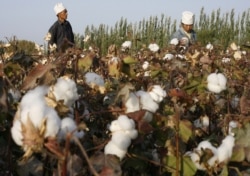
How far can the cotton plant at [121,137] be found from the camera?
1076 mm

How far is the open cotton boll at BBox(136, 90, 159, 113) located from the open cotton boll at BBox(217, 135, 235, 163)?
0.60ft

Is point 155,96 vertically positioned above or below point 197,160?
above

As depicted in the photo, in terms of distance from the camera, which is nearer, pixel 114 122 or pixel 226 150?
pixel 114 122

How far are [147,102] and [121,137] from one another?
7.5 inches

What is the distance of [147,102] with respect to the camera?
124 cm

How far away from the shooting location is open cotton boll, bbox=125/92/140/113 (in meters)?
1.19

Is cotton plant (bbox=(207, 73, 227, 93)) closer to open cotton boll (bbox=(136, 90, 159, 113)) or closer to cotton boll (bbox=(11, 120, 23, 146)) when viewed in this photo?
open cotton boll (bbox=(136, 90, 159, 113))

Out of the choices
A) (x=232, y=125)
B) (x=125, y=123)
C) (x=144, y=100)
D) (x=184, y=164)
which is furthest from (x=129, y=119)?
(x=232, y=125)

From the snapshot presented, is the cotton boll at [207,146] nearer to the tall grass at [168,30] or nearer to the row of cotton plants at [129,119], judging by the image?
the row of cotton plants at [129,119]

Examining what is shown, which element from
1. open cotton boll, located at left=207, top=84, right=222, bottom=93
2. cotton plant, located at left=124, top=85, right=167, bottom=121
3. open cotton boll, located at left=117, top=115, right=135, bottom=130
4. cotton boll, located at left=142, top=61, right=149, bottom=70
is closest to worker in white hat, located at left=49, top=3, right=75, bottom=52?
cotton boll, located at left=142, top=61, right=149, bottom=70

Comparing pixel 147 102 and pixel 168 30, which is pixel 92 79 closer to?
pixel 147 102

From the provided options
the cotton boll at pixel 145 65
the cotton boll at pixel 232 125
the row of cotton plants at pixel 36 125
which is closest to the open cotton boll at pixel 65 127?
the row of cotton plants at pixel 36 125

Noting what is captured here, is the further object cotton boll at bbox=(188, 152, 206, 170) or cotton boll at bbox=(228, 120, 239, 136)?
cotton boll at bbox=(228, 120, 239, 136)

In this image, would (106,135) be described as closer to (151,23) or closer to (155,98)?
(155,98)
